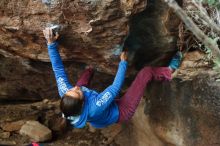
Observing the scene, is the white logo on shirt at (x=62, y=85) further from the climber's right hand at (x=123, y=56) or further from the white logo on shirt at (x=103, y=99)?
the climber's right hand at (x=123, y=56)

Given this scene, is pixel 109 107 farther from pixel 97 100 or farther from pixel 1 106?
pixel 1 106

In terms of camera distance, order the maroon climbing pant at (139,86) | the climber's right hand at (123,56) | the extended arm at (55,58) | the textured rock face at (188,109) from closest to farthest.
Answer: the extended arm at (55,58) < the climber's right hand at (123,56) < the textured rock face at (188,109) < the maroon climbing pant at (139,86)

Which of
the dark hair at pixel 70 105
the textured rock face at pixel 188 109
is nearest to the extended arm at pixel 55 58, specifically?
the dark hair at pixel 70 105

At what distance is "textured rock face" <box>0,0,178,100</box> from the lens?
4594 mm

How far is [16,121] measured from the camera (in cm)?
875

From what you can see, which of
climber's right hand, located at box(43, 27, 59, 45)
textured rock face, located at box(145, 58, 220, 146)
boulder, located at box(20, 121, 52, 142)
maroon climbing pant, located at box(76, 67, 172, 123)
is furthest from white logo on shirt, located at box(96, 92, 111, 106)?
boulder, located at box(20, 121, 52, 142)

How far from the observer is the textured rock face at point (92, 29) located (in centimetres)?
459

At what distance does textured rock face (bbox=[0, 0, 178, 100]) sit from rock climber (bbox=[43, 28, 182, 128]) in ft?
0.69

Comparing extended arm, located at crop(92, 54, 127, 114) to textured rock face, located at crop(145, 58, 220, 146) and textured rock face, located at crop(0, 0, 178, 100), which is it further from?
textured rock face, located at crop(145, 58, 220, 146)

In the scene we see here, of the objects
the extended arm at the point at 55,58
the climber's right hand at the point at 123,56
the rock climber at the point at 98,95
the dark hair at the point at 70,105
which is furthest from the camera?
the climber's right hand at the point at 123,56

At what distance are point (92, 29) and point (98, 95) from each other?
823 mm

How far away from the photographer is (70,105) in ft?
14.9

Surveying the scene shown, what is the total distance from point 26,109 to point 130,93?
4.16m

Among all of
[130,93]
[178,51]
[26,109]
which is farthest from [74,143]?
[178,51]
